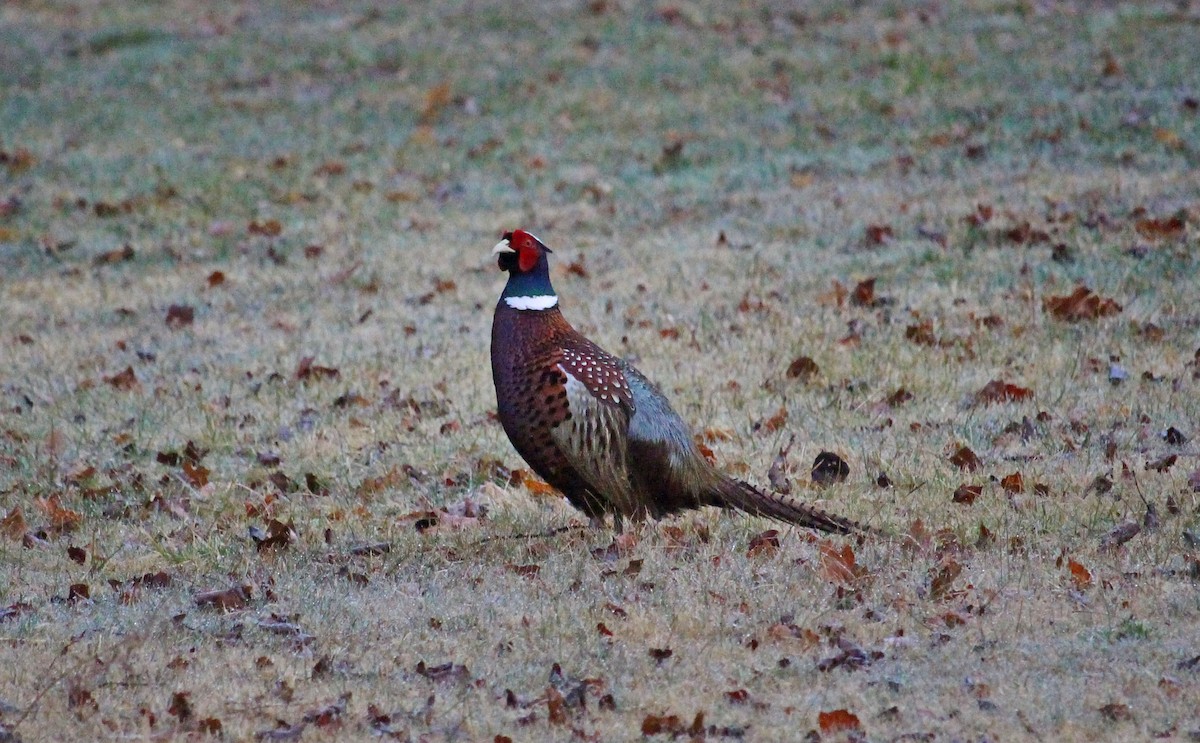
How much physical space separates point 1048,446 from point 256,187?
7936mm

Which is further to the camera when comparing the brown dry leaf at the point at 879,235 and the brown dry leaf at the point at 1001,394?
A: the brown dry leaf at the point at 879,235

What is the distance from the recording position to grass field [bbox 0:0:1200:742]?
465 cm

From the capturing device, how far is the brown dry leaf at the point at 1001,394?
295 inches

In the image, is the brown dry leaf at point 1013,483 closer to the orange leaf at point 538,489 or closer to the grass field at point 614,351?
the grass field at point 614,351

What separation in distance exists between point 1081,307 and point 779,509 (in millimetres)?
3533

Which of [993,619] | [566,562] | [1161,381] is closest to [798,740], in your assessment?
[993,619]

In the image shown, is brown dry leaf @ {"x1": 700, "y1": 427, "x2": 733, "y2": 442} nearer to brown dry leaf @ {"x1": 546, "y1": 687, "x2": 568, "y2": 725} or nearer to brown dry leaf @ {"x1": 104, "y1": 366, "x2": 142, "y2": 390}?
brown dry leaf @ {"x1": 546, "y1": 687, "x2": 568, "y2": 725}

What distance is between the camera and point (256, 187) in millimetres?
13094

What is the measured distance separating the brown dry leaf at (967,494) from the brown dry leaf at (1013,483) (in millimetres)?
134

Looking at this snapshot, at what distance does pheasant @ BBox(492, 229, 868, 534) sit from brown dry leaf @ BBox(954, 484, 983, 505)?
0.56 meters

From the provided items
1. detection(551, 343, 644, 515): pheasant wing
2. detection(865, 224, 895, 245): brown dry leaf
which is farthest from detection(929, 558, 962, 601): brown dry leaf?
detection(865, 224, 895, 245): brown dry leaf

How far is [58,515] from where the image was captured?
6.54 meters

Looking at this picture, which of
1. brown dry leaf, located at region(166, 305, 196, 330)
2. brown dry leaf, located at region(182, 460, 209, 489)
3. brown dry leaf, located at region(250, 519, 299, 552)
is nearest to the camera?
brown dry leaf, located at region(250, 519, 299, 552)

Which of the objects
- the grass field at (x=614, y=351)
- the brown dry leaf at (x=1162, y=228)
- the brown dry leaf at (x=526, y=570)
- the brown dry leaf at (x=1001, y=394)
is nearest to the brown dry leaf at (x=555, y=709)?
the grass field at (x=614, y=351)
